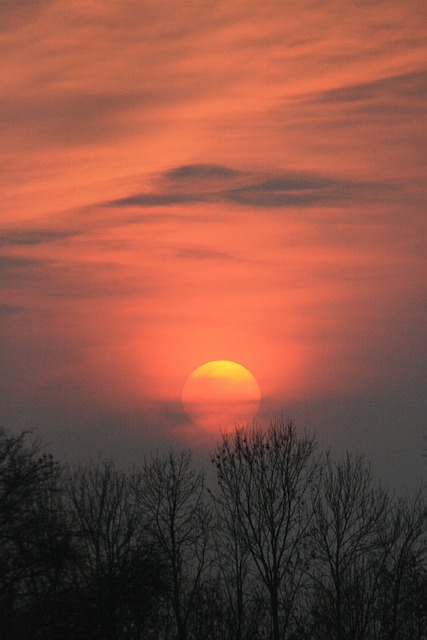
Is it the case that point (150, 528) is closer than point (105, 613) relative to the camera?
No

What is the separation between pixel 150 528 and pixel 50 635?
65.0ft

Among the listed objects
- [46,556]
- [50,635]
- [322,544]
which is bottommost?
[50,635]

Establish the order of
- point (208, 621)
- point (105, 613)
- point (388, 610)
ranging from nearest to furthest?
1. point (105, 613)
2. point (388, 610)
3. point (208, 621)

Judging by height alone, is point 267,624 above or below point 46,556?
above

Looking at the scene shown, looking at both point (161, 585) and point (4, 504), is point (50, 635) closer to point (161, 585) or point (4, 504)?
point (4, 504)

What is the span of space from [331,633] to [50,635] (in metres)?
21.5

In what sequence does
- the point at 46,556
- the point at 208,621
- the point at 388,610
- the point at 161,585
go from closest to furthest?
the point at 46,556 < the point at 161,585 < the point at 388,610 < the point at 208,621

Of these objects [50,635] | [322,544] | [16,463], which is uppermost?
[322,544]

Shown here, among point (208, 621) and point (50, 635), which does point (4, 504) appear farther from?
point (208, 621)

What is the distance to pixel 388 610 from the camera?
43.5m

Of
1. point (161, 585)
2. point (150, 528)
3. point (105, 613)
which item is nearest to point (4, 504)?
point (105, 613)

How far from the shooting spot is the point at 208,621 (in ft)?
157

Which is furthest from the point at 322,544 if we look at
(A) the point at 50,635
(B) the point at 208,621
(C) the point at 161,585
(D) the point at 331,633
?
(A) the point at 50,635

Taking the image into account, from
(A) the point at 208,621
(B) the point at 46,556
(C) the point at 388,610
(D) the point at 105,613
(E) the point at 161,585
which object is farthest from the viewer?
(A) the point at 208,621
